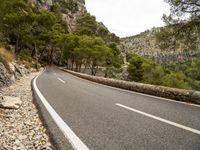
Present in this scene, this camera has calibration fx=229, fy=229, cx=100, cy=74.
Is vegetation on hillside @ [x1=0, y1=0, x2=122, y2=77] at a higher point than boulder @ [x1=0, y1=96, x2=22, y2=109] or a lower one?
higher

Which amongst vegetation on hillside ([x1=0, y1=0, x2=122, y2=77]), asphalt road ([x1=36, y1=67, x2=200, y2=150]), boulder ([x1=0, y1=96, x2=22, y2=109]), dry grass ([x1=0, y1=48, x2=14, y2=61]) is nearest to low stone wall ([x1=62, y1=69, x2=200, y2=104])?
asphalt road ([x1=36, y1=67, x2=200, y2=150])

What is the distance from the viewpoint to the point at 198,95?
8.06 metres

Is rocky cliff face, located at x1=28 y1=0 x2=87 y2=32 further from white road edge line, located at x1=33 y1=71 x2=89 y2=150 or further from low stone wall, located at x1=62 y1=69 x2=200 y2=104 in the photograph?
white road edge line, located at x1=33 y1=71 x2=89 y2=150

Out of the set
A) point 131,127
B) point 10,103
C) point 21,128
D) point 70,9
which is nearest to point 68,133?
point 131,127

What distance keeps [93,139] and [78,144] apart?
0.36 m

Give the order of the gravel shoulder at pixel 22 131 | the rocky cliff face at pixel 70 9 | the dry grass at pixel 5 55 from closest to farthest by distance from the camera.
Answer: the gravel shoulder at pixel 22 131 → the dry grass at pixel 5 55 → the rocky cliff face at pixel 70 9

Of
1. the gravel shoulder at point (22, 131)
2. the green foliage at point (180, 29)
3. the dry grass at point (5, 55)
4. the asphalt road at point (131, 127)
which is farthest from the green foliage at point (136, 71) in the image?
the gravel shoulder at point (22, 131)

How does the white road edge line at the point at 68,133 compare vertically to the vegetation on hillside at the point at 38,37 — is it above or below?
below

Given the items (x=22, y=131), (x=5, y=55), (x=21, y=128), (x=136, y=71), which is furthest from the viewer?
(x=136, y=71)

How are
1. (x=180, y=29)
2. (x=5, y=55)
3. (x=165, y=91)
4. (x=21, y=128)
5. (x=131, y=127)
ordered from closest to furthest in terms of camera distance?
1. (x=131, y=127)
2. (x=21, y=128)
3. (x=165, y=91)
4. (x=180, y=29)
5. (x=5, y=55)

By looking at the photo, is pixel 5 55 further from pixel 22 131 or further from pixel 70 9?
pixel 70 9

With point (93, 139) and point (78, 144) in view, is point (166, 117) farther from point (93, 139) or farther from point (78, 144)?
point (78, 144)

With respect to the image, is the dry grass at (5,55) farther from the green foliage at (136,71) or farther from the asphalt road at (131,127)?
the green foliage at (136,71)

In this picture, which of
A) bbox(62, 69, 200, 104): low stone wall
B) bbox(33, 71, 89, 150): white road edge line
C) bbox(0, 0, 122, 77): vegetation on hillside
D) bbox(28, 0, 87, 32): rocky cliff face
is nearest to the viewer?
bbox(33, 71, 89, 150): white road edge line
